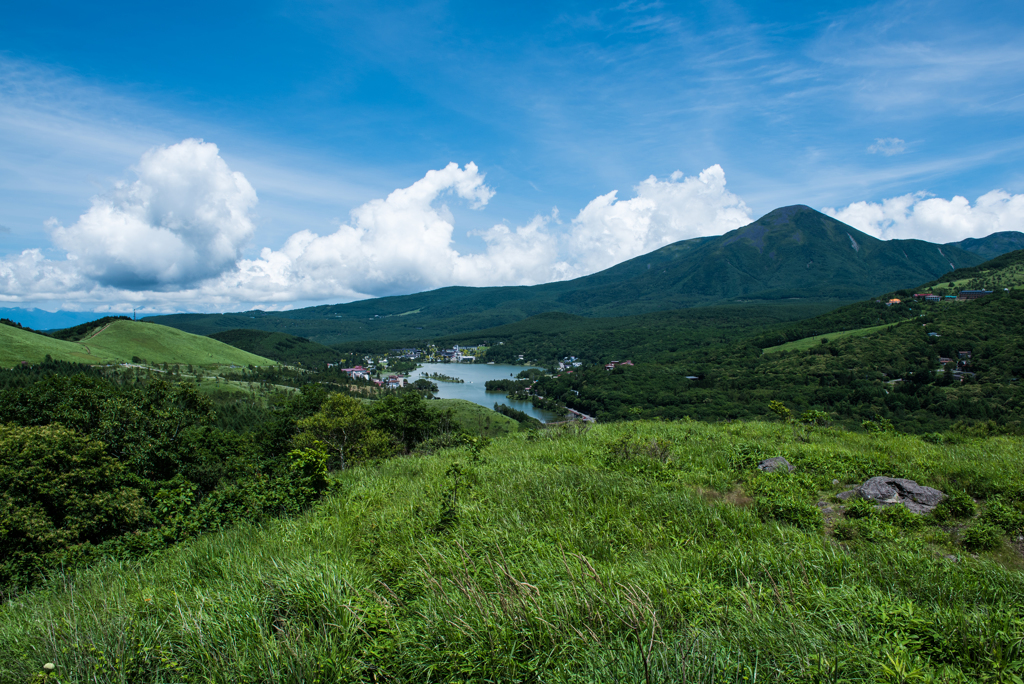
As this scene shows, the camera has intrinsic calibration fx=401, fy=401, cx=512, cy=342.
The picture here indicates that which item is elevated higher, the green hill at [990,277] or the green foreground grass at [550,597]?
the green hill at [990,277]

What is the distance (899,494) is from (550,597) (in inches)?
233

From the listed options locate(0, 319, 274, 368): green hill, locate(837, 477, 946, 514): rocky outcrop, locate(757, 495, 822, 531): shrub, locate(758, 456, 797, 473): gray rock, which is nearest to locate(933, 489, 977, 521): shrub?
locate(837, 477, 946, 514): rocky outcrop

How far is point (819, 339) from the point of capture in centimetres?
10031

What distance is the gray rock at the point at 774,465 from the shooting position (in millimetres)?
6895

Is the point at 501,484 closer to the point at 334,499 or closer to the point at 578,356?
the point at 334,499

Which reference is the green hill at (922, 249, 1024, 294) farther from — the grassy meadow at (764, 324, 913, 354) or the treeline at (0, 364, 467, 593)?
the treeline at (0, 364, 467, 593)

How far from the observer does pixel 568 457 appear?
7.66 meters

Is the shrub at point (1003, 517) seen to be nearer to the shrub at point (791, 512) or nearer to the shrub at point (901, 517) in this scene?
the shrub at point (901, 517)

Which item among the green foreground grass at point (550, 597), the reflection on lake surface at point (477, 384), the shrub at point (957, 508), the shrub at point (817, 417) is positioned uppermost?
the green foreground grass at point (550, 597)

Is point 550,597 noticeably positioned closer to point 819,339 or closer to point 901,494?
point 901,494

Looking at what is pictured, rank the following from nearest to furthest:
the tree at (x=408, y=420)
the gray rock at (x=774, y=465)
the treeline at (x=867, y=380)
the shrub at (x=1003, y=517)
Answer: the shrub at (x=1003, y=517), the gray rock at (x=774, y=465), the tree at (x=408, y=420), the treeline at (x=867, y=380)

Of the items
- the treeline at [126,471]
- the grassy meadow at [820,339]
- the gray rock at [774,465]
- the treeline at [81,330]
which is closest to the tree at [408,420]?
the treeline at [126,471]

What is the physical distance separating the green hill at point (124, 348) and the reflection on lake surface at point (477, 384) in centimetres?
6377

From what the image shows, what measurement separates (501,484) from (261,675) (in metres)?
3.77
